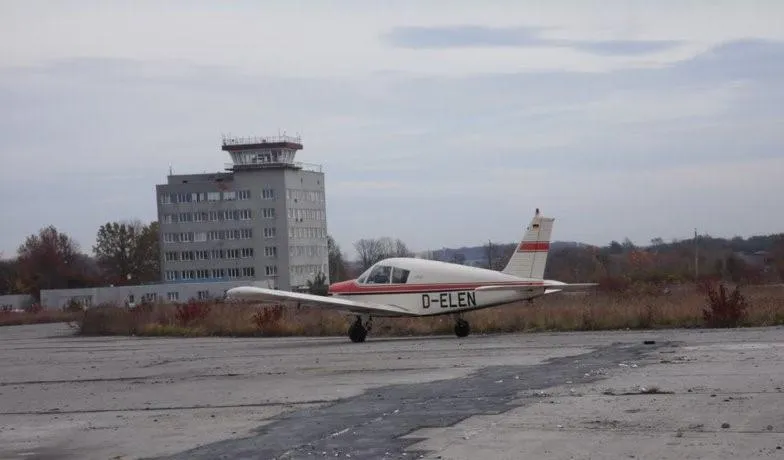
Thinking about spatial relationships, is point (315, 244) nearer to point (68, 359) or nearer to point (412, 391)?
point (68, 359)

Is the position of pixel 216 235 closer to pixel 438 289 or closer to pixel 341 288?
pixel 341 288

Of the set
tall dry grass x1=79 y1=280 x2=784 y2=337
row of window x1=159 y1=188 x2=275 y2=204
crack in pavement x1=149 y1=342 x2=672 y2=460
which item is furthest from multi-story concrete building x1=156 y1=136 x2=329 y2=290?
crack in pavement x1=149 y1=342 x2=672 y2=460

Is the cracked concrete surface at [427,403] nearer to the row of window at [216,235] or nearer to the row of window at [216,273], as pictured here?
the row of window at [216,273]

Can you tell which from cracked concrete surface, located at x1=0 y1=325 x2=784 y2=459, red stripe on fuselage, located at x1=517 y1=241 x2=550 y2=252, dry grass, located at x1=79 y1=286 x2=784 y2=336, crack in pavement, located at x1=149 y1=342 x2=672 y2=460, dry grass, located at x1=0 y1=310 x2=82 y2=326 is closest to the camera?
cracked concrete surface, located at x1=0 y1=325 x2=784 y2=459

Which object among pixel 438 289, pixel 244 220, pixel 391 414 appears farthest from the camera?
pixel 244 220

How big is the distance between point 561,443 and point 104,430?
6.01m

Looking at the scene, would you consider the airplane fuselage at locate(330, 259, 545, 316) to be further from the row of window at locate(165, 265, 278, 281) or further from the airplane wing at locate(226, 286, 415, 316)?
the row of window at locate(165, 265, 278, 281)

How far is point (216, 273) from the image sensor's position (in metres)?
140

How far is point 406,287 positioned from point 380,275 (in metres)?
0.91

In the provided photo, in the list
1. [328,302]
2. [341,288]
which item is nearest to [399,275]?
[341,288]

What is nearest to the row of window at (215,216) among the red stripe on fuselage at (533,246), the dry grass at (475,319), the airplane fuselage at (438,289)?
the dry grass at (475,319)

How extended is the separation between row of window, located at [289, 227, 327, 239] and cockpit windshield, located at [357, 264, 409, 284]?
347 ft

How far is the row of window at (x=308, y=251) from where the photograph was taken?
138500 mm

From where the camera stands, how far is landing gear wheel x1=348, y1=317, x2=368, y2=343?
3128cm
